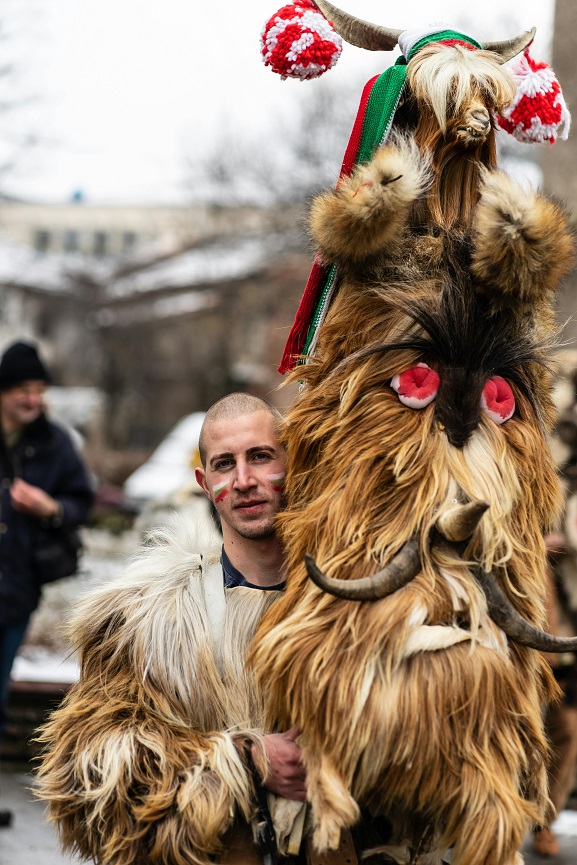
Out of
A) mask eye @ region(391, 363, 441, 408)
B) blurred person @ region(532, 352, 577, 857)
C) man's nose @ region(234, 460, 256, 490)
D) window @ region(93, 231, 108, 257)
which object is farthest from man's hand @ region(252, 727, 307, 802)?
window @ region(93, 231, 108, 257)

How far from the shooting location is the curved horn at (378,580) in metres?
2.19

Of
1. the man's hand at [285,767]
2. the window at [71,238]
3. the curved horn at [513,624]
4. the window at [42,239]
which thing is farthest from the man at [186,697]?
the window at [42,239]

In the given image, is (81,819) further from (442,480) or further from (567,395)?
(567,395)

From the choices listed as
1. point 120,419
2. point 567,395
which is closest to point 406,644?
point 567,395

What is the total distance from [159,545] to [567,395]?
3.06 m

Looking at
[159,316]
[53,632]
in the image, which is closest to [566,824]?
[53,632]

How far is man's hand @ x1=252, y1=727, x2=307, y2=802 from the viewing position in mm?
2346

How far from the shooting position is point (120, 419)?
108ft

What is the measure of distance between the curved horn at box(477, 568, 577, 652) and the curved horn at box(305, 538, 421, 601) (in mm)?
162

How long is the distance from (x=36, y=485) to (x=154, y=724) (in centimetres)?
326

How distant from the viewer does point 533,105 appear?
284cm

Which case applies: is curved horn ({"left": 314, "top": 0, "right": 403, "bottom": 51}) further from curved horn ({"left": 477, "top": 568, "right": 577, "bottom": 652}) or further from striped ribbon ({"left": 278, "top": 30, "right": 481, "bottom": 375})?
curved horn ({"left": 477, "top": 568, "right": 577, "bottom": 652})

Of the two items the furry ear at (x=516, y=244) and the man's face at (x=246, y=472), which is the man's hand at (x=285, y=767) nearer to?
the man's face at (x=246, y=472)

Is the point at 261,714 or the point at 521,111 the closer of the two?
the point at 261,714
